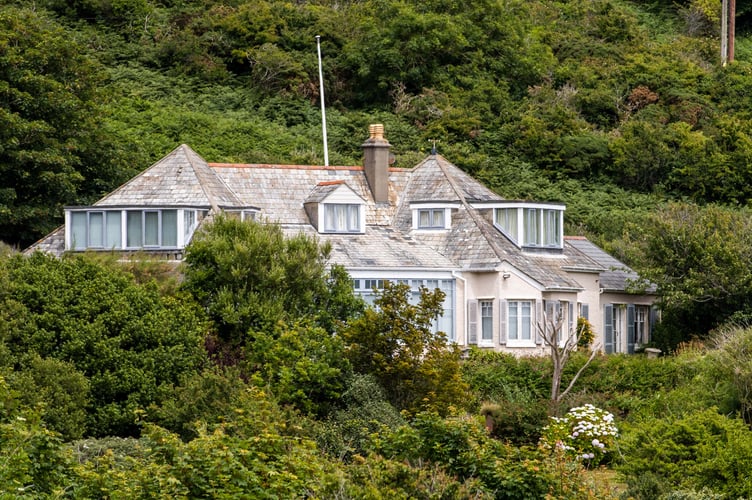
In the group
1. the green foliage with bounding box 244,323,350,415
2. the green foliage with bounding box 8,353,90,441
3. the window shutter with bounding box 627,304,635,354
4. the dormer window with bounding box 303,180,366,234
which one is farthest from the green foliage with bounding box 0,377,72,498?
the window shutter with bounding box 627,304,635,354

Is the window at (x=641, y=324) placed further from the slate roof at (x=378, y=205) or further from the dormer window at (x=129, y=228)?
the dormer window at (x=129, y=228)

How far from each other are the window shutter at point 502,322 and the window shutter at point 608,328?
17.8 feet

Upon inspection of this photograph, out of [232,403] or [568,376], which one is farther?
[568,376]

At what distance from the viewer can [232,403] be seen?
34.7 metres

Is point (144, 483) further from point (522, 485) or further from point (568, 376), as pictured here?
point (568, 376)

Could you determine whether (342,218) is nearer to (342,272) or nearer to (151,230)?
(151,230)

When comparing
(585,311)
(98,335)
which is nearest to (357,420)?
(98,335)

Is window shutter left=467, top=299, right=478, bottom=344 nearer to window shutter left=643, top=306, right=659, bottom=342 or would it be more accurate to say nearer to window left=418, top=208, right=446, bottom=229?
window left=418, top=208, right=446, bottom=229

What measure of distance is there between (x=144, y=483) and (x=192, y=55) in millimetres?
49558

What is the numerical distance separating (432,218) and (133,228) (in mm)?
10185

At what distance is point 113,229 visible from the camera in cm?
4903

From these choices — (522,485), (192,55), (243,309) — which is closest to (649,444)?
(522,485)

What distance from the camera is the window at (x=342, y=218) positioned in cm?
5141

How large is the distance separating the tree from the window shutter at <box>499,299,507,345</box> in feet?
50.4
